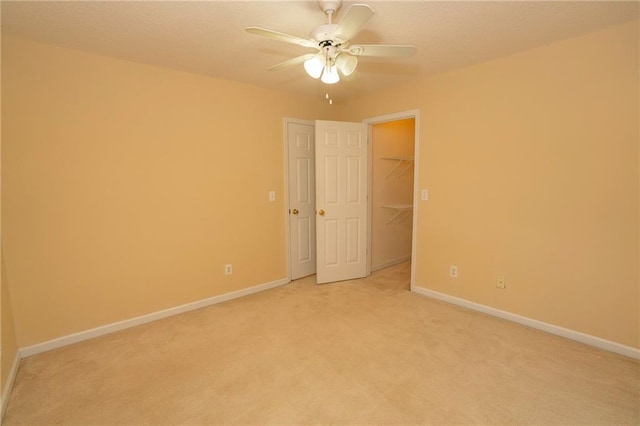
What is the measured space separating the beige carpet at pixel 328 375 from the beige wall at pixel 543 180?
1.31 ft

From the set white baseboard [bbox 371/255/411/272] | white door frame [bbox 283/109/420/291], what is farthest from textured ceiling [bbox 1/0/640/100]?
white baseboard [bbox 371/255/411/272]

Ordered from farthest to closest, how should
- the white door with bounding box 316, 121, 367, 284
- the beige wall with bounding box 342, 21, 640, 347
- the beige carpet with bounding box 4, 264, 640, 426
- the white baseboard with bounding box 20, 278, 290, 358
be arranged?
the white door with bounding box 316, 121, 367, 284
the white baseboard with bounding box 20, 278, 290, 358
the beige wall with bounding box 342, 21, 640, 347
the beige carpet with bounding box 4, 264, 640, 426

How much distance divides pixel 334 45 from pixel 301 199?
2414 millimetres

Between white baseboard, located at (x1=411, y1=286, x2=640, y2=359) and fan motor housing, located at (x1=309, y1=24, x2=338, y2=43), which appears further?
white baseboard, located at (x1=411, y1=286, x2=640, y2=359)

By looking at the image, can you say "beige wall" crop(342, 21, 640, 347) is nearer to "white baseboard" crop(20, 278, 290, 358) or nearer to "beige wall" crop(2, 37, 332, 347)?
"beige wall" crop(2, 37, 332, 347)

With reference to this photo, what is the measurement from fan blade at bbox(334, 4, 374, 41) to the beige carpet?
Result: 2107mm

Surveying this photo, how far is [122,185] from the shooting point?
2725mm

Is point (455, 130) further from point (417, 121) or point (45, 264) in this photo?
point (45, 264)

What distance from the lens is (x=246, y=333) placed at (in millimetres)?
2697

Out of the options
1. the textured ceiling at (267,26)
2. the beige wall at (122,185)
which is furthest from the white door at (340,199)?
the textured ceiling at (267,26)

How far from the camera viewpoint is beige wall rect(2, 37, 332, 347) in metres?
2.33

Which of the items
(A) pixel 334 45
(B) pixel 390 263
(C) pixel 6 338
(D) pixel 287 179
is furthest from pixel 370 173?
(C) pixel 6 338

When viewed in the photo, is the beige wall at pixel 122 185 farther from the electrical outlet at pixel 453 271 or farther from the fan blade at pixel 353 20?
the electrical outlet at pixel 453 271

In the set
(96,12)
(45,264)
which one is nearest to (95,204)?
(45,264)
